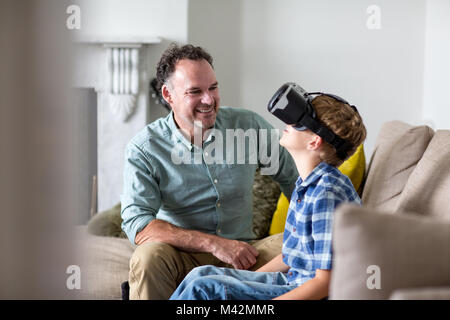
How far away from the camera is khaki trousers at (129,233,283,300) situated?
1516 mm

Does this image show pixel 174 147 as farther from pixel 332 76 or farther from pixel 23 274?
pixel 332 76

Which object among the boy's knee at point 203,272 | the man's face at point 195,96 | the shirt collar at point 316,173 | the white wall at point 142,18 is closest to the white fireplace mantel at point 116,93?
the white wall at point 142,18

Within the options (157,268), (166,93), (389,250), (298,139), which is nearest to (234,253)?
(157,268)

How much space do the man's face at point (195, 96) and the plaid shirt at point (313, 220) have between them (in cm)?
62

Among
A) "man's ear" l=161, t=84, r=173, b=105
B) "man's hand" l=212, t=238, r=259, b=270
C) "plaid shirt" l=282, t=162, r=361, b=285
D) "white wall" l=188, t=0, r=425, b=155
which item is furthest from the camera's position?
"white wall" l=188, t=0, r=425, b=155

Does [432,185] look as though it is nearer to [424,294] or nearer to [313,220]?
[313,220]

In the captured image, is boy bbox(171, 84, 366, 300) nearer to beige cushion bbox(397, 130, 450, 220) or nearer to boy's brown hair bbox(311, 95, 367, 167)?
boy's brown hair bbox(311, 95, 367, 167)

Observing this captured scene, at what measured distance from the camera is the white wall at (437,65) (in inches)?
123

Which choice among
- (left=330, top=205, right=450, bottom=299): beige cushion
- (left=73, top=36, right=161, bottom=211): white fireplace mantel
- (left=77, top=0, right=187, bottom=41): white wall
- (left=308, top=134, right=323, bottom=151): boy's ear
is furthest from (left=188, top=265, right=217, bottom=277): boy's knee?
(left=77, top=0, right=187, bottom=41): white wall

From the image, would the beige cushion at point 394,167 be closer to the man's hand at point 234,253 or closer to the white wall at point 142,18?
the man's hand at point 234,253

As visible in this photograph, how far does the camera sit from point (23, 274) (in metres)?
0.43

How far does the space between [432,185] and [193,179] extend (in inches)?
31.8
